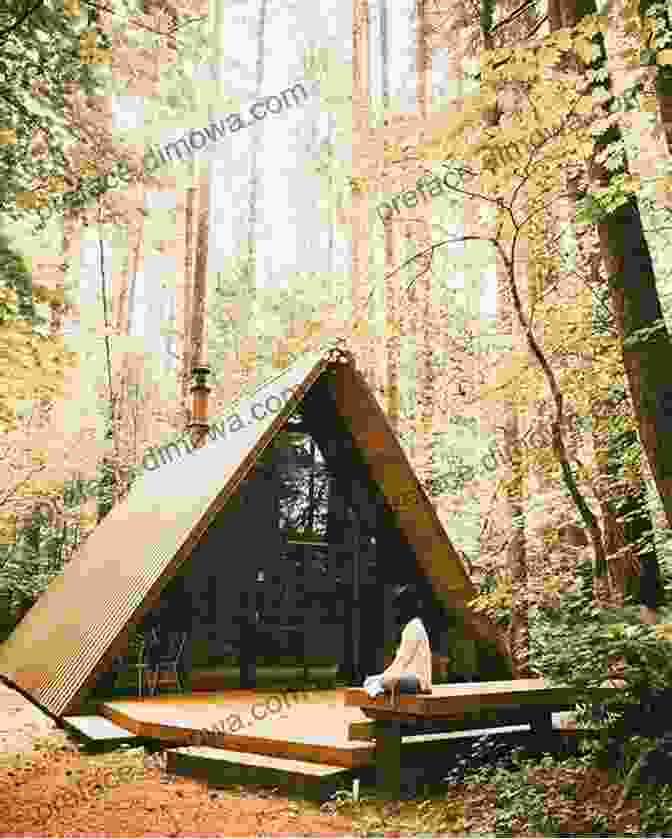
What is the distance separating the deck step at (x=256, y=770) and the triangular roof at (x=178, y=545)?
1.74 m

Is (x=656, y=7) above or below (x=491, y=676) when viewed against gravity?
above

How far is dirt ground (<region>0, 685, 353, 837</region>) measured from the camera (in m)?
4.34

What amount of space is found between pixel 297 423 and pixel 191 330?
7.93 metres

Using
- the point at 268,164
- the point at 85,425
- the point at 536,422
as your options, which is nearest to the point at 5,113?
the point at 536,422

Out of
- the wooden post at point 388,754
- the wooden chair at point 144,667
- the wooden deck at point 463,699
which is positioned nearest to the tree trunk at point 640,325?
the wooden deck at point 463,699

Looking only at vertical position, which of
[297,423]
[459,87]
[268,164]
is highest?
[268,164]

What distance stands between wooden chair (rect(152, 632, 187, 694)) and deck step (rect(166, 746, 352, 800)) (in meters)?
3.08

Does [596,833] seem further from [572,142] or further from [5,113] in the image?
[5,113]

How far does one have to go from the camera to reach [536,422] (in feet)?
35.1

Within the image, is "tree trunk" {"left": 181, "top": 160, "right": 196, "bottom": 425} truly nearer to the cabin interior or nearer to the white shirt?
the cabin interior

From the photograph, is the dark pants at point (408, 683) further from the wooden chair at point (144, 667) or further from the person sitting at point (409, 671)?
the wooden chair at point (144, 667)

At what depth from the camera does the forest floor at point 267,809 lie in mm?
4266

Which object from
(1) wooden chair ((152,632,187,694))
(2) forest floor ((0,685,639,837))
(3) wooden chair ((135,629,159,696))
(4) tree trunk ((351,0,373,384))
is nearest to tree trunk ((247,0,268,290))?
(4) tree trunk ((351,0,373,384))

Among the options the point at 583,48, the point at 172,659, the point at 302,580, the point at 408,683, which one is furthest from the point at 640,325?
the point at 172,659
